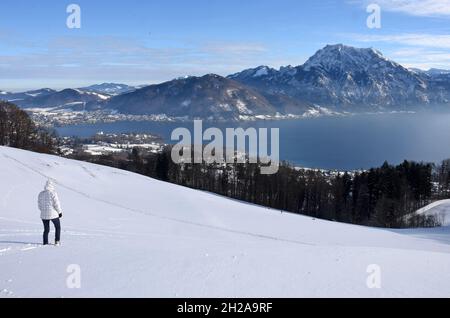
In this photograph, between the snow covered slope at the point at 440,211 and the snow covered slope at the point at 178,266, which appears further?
the snow covered slope at the point at 440,211

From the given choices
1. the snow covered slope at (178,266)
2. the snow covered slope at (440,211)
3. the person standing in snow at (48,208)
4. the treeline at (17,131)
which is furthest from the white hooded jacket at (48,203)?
the treeline at (17,131)

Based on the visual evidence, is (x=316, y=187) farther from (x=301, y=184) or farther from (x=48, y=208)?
(x=48, y=208)

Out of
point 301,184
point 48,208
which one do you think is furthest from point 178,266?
point 301,184

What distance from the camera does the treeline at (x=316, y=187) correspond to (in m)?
58.7

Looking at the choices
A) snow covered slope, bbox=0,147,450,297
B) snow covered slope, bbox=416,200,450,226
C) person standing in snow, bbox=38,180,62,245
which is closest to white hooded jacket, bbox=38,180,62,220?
person standing in snow, bbox=38,180,62,245

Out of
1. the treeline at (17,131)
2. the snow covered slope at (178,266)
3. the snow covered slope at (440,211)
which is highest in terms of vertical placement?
the treeline at (17,131)

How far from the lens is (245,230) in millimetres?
20656

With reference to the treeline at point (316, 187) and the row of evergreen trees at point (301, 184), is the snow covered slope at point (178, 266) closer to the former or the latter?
the row of evergreen trees at point (301, 184)

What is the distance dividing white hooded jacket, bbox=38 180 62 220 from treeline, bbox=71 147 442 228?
47667mm

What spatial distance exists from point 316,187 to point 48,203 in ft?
186

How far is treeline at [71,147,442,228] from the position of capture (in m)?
58.7

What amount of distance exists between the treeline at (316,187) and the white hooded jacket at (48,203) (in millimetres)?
47667
